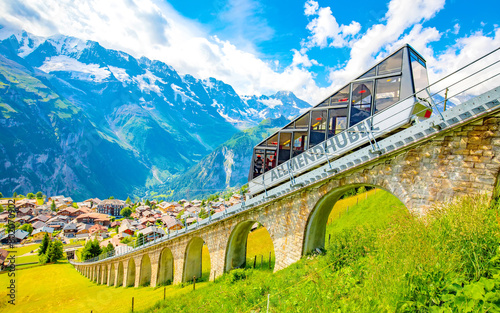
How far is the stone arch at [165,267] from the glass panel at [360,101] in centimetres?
2108

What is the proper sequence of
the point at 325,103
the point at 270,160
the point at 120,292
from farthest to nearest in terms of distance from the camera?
the point at 120,292, the point at 270,160, the point at 325,103

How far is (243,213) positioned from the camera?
53.1 feet

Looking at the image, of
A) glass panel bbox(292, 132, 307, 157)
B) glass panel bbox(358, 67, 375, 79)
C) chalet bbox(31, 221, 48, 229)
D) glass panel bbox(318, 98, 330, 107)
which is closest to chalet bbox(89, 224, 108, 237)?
chalet bbox(31, 221, 48, 229)

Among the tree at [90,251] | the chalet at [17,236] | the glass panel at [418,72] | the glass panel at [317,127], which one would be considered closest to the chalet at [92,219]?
the chalet at [17,236]

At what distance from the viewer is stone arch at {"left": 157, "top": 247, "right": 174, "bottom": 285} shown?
79.7 feet

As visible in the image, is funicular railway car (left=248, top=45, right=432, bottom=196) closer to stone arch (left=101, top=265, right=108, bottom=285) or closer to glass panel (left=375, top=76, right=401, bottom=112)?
glass panel (left=375, top=76, right=401, bottom=112)

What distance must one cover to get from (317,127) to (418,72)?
4.68m

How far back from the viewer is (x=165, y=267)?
24.7 meters

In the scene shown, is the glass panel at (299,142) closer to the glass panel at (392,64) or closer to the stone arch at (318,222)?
the stone arch at (318,222)

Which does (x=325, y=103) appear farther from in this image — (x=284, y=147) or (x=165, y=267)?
(x=165, y=267)

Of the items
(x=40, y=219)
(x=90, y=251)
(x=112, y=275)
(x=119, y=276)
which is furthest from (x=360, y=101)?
(x=40, y=219)

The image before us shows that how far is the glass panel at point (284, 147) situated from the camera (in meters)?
14.5

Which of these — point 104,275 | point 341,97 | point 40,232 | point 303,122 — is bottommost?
point 104,275

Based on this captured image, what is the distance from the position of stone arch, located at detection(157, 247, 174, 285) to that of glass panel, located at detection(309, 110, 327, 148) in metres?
18.6
